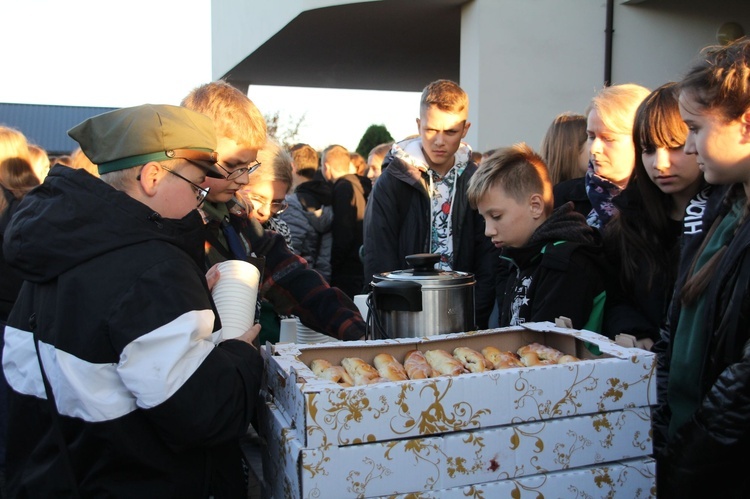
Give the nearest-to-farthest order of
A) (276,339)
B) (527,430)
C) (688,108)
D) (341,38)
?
(527,430)
(688,108)
(276,339)
(341,38)

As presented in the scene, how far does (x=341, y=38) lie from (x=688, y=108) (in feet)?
29.3

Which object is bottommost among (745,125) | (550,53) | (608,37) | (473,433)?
(473,433)

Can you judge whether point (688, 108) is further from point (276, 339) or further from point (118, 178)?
point (276, 339)

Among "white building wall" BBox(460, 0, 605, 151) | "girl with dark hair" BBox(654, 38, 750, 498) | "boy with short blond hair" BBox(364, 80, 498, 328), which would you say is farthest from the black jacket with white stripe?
"white building wall" BBox(460, 0, 605, 151)

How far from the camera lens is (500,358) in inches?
67.4

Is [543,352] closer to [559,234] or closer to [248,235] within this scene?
[559,234]

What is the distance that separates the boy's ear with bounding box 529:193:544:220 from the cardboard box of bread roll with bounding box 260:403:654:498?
1151mm

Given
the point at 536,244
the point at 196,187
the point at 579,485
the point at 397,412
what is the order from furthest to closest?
the point at 536,244, the point at 196,187, the point at 579,485, the point at 397,412

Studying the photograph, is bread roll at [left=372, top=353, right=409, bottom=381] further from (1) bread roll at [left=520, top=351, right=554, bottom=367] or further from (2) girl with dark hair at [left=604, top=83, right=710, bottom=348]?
(2) girl with dark hair at [left=604, top=83, right=710, bottom=348]

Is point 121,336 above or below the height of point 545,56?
below

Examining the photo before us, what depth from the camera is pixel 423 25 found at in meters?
9.23

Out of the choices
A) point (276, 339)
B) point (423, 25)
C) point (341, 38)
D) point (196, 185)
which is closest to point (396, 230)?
point (276, 339)

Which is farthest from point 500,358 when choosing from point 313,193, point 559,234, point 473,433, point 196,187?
point 313,193

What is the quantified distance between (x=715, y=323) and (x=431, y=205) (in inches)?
92.4
